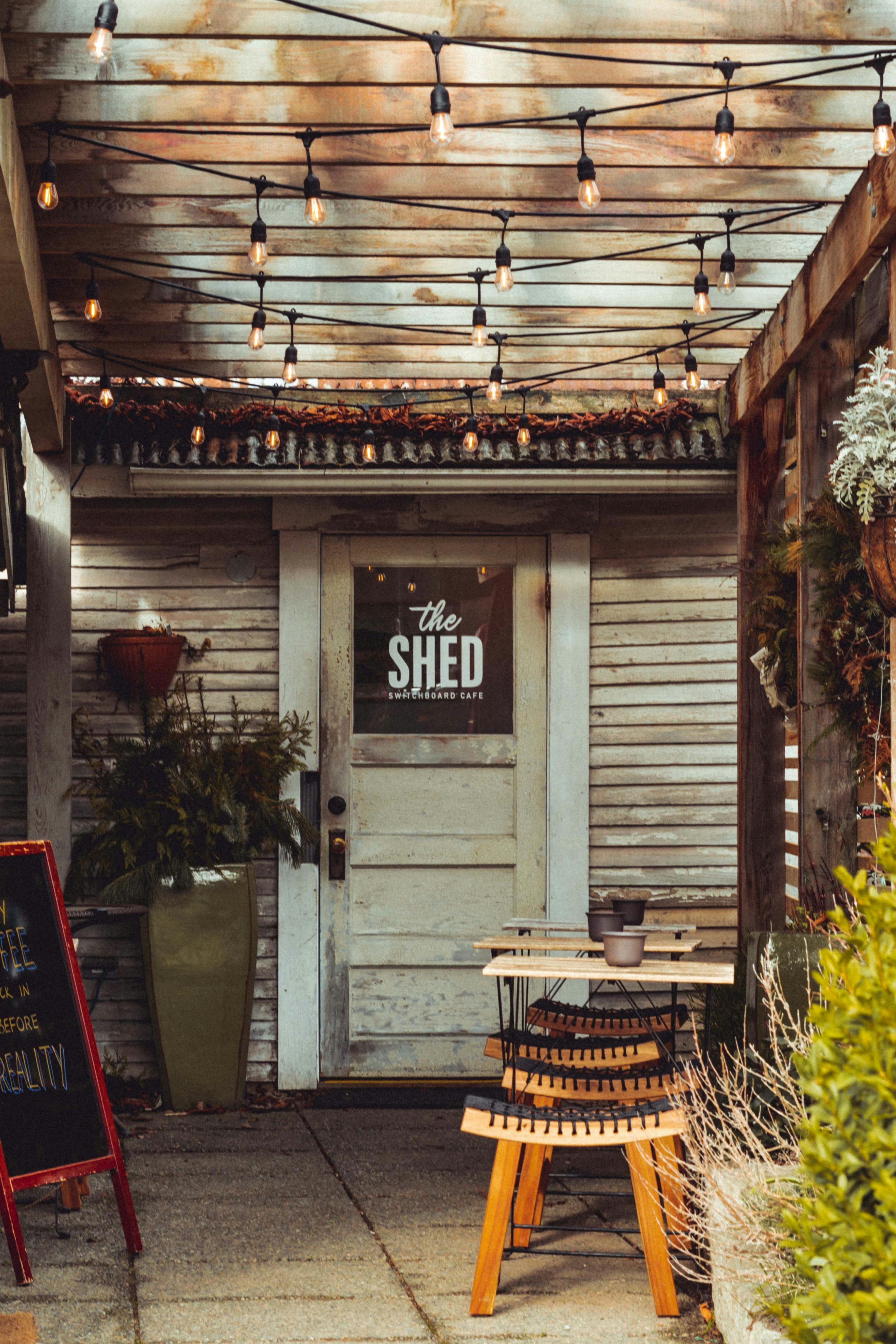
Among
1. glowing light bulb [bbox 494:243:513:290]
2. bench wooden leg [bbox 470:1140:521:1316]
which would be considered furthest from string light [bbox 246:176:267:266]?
bench wooden leg [bbox 470:1140:521:1316]

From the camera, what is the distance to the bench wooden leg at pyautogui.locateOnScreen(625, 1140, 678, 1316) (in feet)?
10.2

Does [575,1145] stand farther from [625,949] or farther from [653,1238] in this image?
[625,949]

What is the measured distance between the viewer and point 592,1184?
14.0 ft

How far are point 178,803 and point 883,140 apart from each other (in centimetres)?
349

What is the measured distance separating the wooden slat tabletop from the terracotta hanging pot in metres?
1.09

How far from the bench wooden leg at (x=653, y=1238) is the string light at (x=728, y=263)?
2.34 m

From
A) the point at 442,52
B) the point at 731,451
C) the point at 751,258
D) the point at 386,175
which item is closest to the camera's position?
the point at 442,52

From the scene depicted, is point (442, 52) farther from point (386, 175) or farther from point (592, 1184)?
point (592, 1184)

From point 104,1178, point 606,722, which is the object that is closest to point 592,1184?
point 104,1178

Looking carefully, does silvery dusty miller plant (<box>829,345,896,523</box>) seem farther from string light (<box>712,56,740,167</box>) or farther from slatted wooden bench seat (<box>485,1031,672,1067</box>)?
slatted wooden bench seat (<box>485,1031,672,1067</box>)

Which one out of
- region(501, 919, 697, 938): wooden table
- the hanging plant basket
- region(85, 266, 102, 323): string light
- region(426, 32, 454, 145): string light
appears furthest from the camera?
the hanging plant basket

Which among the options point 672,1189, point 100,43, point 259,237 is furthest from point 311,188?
point 672,1189

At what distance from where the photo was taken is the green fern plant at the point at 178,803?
5184 millimetres

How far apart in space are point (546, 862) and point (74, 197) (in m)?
3.28
